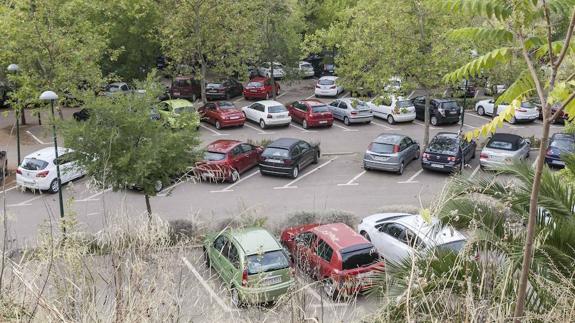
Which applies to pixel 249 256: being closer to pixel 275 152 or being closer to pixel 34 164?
pixel 275 152

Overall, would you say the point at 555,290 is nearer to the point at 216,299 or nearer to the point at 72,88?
the point at 216,299

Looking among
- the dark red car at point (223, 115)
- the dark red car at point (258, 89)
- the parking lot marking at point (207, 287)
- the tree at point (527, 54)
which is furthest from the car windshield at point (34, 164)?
the tree at point (527, 54)

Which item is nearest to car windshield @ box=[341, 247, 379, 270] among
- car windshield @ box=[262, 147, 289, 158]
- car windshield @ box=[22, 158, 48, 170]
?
car windshield @ box=[262, 147, 289, 158]

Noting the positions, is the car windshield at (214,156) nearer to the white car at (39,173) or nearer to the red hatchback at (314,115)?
the white car at (39,173)

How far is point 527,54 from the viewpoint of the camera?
5285 millimetres

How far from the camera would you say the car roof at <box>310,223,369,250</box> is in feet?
43.7

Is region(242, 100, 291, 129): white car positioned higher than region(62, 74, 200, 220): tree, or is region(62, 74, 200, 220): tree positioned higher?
region(62, 74, 200, 220): tree

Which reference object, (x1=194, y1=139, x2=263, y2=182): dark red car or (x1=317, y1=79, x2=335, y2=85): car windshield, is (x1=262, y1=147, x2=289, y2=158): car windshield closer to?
(x1=194, y1=139, x2=263, y2=182): dark red car

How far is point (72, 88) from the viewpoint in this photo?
73.0ft

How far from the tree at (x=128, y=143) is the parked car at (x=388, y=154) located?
826 cm

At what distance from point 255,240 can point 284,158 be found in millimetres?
8989

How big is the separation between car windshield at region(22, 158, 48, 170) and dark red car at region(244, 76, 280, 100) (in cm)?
1613

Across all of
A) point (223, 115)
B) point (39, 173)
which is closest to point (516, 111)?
point (223, 115)

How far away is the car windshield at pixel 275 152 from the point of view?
2166cm
